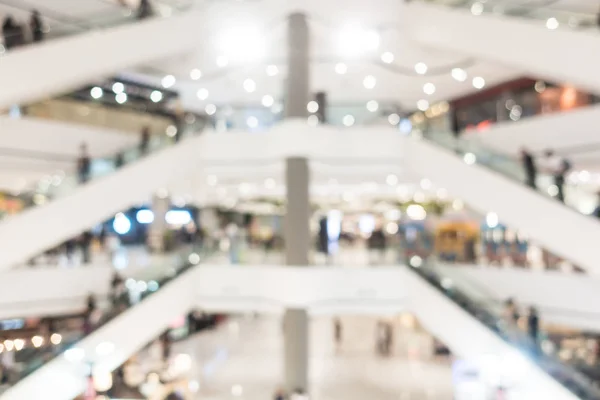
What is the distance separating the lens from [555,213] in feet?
32.3

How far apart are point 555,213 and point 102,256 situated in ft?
31.1

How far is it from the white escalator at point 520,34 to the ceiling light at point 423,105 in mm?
6230

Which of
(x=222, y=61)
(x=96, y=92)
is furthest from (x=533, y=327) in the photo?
(x=96, y=92)

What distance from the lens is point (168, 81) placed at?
50.2 feet

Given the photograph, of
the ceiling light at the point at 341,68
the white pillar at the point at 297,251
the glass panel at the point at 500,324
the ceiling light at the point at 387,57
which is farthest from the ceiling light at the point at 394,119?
the glass panel at the point at 500,324

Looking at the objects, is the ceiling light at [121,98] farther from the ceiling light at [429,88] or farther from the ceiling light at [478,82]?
the ceiling light at [478,82]

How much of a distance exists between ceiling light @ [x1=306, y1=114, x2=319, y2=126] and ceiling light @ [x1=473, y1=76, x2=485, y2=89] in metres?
4.75

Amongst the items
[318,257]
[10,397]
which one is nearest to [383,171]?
[318,257]

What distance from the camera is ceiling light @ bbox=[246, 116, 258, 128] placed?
14.1 meters

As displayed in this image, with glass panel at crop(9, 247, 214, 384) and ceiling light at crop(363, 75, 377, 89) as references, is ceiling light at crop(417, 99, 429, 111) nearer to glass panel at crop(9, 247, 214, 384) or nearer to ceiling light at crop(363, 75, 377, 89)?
ceiling light at crop(363, 75, 377, 89)

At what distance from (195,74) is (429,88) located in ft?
21.6

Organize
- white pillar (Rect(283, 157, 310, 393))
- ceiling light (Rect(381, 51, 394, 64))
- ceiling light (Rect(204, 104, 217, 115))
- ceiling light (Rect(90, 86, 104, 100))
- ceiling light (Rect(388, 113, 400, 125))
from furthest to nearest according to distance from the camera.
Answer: ceiling light (Rect(204, 104, 217, 115)) → ceiling light (Rect(90, 86, 104, 100)) → ceiling light (Rect(381, 51, 394, 64)) → ceiling light (Rect(388, 113, 400, 125)) → white pillar (Rect(283, 157, 310, 393))

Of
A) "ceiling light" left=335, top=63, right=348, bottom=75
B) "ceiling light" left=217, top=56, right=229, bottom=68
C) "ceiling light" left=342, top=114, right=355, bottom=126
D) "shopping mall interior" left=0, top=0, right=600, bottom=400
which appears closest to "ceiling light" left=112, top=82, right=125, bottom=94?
"shopping mall interior" left=0, top=0, right=600, bottom=400

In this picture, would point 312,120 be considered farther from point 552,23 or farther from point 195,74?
point 552,23
